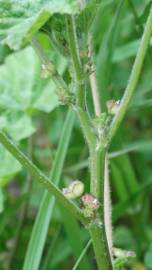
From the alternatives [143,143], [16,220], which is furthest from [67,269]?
[143,143]

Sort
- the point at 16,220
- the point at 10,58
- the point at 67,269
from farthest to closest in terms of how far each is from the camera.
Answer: the point at 16,220, the point at 67,269, the point at 10,58

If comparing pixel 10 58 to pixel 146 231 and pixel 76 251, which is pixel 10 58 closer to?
pixel 76 251

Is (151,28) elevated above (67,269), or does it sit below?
above

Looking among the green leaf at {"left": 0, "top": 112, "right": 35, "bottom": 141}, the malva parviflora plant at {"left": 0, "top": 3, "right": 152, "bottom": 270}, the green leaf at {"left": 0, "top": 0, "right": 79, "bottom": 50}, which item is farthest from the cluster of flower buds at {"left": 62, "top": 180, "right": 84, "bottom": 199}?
the green leaf at {"left": 0, "top": 112, "right": 35, "bottom": 141}

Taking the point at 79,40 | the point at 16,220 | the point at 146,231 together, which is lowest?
the point at 146,231

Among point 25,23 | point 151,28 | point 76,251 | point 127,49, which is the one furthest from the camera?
point 127,49

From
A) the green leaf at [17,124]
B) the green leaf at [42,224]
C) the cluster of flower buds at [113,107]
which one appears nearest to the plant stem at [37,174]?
the cluster of flower buds at [113,107]
